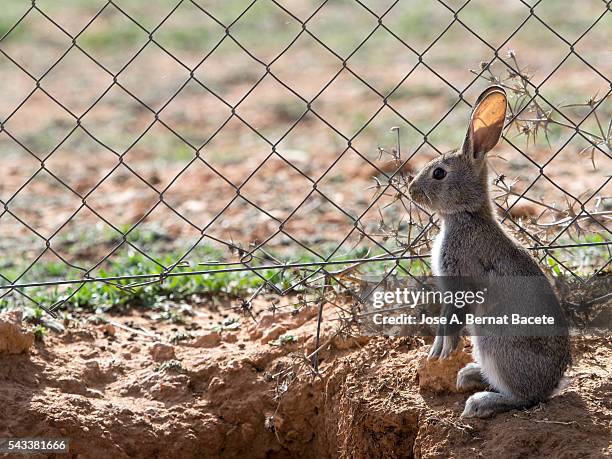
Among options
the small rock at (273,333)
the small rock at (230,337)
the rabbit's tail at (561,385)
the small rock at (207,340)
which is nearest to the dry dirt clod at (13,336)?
the small rock at (207,340)

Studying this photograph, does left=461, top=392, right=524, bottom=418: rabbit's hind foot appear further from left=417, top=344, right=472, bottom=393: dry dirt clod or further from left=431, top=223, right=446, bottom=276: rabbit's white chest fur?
left=431, top=223, right=446, bottom=276: rabbit's white chest fur

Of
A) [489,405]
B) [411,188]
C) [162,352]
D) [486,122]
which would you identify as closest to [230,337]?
[162,352]

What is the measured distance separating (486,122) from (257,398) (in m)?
1.57

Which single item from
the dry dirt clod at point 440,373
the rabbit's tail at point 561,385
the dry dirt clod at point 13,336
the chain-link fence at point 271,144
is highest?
the chain-link fence at point 271,144

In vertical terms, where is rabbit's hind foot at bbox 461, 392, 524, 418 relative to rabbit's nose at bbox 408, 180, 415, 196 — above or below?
below

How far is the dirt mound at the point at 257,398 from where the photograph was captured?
153 inches

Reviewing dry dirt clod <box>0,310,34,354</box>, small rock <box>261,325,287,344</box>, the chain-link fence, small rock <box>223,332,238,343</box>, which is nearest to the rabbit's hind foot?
the chain-link fence

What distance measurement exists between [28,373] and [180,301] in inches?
45.6

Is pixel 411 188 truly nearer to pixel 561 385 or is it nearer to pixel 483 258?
pixel 483 258

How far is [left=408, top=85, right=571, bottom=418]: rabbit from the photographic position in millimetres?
3836

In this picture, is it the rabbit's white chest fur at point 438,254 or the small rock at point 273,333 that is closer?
the rabbit's white chest fur at point 438,254

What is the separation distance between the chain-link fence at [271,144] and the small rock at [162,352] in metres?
0.37

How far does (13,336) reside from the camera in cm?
440

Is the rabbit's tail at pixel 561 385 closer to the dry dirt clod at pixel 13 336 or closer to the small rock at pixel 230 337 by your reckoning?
the small rock at pixel 230 337
